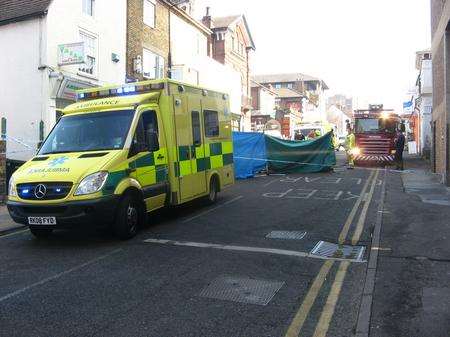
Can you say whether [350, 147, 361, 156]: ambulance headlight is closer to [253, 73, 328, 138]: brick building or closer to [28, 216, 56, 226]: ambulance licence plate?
[28, 216, 56, 226]: ambulance licence plate

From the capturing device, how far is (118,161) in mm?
7930

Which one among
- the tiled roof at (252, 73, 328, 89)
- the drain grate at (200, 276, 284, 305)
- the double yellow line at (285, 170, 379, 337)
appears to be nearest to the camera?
the double yellow line at (285, 170, 379, 337)

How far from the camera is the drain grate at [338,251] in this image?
708 centimetres

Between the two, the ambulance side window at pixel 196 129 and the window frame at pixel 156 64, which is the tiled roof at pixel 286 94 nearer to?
the window frame at pixel 156 64

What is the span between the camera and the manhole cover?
8258 millimetres

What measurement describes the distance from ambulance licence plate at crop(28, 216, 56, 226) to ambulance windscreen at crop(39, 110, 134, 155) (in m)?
1.41

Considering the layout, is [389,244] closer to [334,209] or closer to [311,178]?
[334,209]

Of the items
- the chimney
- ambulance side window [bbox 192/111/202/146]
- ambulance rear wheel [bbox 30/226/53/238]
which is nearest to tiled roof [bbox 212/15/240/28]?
the chimney

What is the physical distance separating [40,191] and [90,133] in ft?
5.13

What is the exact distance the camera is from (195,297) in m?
5.39

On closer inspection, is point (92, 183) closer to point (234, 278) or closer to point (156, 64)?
point (234, 278)

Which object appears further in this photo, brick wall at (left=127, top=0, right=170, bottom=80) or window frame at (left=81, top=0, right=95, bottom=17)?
brick wall at (left=127, top=0, right=170, bottom=80)

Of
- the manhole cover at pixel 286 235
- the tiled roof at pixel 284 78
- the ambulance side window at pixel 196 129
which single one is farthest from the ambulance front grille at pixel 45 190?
the tiled roof at pixel 284 78

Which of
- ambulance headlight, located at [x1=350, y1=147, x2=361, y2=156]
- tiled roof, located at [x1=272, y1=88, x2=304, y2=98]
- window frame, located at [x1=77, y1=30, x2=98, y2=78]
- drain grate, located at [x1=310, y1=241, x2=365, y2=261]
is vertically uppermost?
tiled roof, located at [x1=272, y1=88, x2=304, y2=98]
